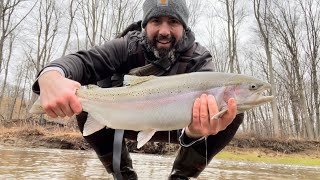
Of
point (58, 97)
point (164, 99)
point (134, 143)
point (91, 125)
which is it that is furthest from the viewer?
point (134, 143)

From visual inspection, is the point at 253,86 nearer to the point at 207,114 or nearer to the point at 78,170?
the point at 207,114

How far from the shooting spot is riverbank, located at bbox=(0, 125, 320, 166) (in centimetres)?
1280

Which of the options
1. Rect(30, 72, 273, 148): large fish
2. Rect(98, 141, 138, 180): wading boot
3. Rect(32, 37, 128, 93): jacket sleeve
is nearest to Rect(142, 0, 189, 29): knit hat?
Rect(32, 37, 128, 93): jacket sleeve

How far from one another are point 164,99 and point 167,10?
3.29ft

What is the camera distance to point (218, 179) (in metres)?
4.57

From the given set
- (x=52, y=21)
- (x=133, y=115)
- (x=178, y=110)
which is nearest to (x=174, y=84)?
(x=178, y=110)

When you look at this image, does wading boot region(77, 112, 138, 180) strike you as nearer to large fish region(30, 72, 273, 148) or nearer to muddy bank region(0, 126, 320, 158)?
large fish region(30, 72, 273, 148)

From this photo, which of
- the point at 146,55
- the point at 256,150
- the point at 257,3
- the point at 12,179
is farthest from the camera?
the point at 257,3

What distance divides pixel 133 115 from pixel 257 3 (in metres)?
22.8

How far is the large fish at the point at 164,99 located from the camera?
7.00ft

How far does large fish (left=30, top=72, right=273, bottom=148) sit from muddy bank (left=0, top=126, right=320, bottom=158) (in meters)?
10.2

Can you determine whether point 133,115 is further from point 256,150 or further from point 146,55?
point 256,150

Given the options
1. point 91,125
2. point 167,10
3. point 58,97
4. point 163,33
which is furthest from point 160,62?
point 58,97

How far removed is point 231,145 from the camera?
54.0ft
